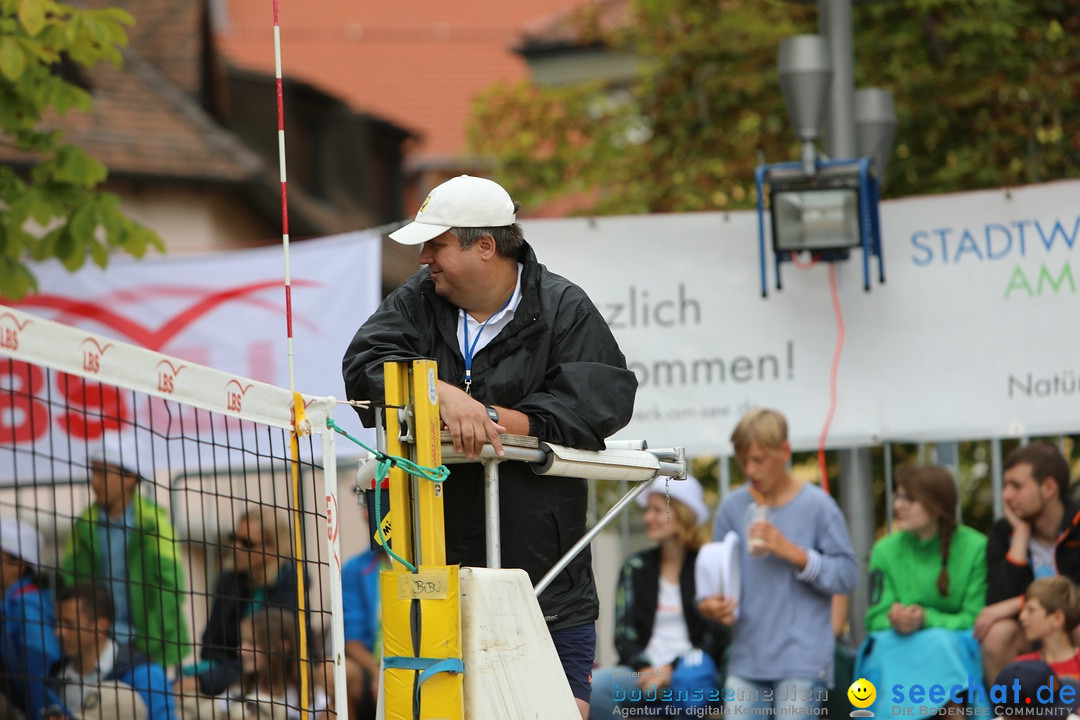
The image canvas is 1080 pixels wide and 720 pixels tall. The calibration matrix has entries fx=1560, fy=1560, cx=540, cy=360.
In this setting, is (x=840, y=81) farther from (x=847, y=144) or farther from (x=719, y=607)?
(x=719, y=607)

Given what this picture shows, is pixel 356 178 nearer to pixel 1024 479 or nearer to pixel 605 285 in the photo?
pixel 605 285

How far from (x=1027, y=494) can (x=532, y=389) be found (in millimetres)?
3283

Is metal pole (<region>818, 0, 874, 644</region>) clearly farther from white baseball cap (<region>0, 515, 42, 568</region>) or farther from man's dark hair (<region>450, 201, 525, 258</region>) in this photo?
white baseball cap (<region>0, 515, 42, 568</region>)

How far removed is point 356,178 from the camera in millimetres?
27625

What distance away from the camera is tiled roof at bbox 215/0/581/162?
108ft

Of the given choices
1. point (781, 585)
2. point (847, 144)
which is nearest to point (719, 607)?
point (781, 585)

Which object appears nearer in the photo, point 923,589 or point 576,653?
point 576,653

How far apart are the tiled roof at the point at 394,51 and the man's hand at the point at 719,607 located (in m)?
26.2

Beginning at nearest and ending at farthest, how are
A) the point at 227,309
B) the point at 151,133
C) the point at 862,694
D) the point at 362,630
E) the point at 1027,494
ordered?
the point at 862,694 → the point at 1027,494 → the point at 362,630 → the point at 227,309 → the point at 151,133

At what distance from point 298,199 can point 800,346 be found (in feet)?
54.9

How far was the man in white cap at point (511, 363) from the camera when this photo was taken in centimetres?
419

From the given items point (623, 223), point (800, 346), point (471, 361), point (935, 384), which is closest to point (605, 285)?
point (623, 223)

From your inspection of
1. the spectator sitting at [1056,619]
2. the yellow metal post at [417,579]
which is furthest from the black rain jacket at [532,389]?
the spectator sitting at [1056,619]

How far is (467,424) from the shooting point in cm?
385
